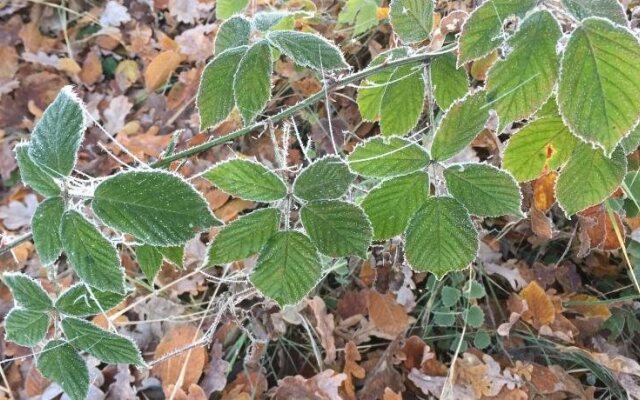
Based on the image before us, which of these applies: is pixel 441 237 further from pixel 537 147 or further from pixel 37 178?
pixel 37 178

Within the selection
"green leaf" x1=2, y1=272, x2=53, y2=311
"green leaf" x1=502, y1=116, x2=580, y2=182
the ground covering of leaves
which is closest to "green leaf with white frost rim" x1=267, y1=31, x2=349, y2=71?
"green leaf" x1=502, y1=116, x2=580, y2=182

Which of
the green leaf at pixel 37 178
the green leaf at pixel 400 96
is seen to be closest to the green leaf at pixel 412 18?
the green leaf at pixel 400 96

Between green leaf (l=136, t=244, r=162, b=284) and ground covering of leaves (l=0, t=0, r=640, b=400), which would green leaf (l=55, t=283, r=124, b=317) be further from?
ground covering of leaves (l=0, t=0, r=640, b=400)

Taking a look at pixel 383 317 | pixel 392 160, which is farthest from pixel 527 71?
pixel 383 317

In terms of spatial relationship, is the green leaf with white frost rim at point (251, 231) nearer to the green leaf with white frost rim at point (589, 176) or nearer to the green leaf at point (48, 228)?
the green leaf at point (48, 228)

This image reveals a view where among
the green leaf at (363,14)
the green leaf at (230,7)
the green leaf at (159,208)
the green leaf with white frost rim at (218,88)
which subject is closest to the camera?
the green leaf at (159,208)

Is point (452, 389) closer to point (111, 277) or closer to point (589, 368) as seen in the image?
point (589, 368)
